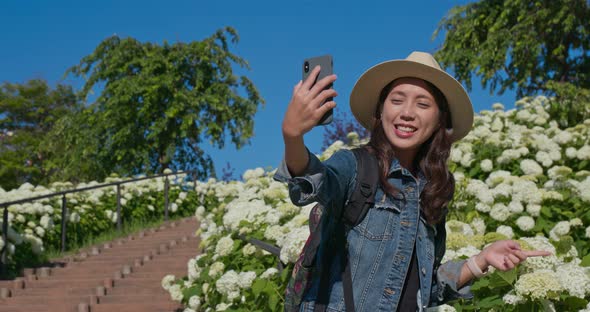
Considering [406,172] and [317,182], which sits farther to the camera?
[406,172]

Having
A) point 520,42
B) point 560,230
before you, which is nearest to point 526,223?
point 560,230

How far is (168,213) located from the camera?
51.4 ft

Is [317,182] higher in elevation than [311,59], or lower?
lower

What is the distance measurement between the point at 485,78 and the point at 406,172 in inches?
676

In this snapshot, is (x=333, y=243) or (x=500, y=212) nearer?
(x=333, y=243)

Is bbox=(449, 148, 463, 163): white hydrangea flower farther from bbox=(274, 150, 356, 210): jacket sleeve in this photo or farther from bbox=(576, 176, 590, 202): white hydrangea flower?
bbox=(274, 150, 356, 210): jacket sleeve

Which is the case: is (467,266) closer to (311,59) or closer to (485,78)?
(311,59)

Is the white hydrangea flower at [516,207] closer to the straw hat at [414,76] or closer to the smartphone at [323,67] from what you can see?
the straw hat at [414,76]

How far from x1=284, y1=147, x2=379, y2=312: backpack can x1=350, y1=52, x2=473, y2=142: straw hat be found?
402mm

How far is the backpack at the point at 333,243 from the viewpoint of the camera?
6.98 feet

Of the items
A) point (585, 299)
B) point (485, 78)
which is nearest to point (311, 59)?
point (585, 299)

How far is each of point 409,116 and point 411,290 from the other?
617 mm

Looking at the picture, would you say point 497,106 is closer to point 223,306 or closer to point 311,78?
point 223,306

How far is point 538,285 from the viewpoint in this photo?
9.40ft
